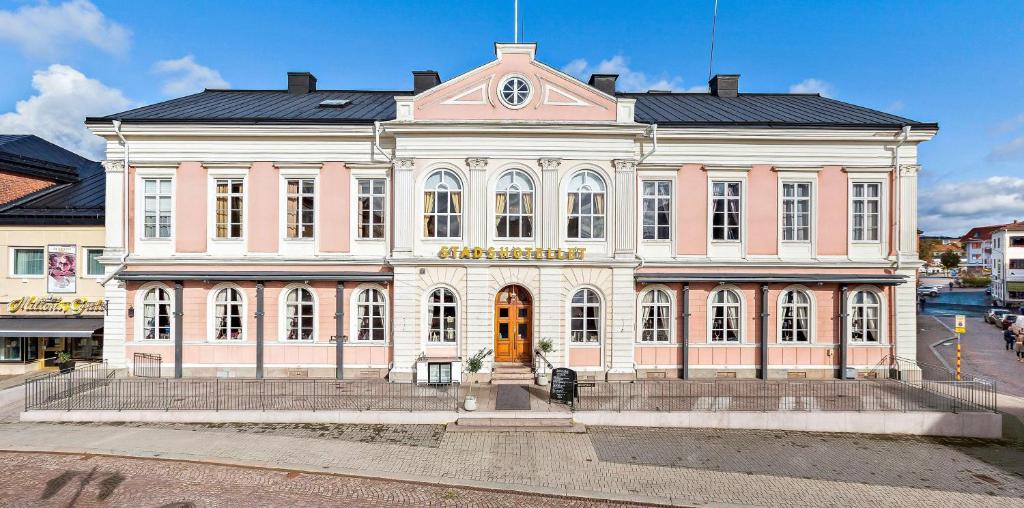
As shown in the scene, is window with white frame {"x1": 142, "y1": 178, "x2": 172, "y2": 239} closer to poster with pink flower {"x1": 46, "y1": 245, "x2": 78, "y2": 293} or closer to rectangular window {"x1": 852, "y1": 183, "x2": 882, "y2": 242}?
poster with pink flower {"x1": 46, "y1": 245, "x2": 78, "y2": 293}

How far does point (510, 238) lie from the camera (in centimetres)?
1831

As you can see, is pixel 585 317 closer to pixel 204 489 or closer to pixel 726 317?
pixel 726 317

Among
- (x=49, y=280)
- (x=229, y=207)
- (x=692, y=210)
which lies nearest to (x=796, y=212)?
(x=692, y=210)

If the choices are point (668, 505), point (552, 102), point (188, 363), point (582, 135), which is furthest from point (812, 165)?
point (188, 363)

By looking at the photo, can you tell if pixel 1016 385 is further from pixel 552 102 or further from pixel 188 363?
pixel 188 363

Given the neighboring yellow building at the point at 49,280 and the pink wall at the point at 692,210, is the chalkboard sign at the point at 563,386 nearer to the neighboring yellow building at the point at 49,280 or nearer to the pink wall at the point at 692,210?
the pink wall at the point at 692,210

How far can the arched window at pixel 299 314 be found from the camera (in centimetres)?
1880

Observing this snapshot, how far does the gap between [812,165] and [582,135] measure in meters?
9.55

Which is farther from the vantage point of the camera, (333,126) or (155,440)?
(333,126)

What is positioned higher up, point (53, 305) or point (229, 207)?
point (229, 207)

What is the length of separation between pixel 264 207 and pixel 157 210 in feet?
14.2

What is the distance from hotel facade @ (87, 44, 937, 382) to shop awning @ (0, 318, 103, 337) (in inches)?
92.0

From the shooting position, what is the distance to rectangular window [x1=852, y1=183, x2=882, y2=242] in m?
19.2

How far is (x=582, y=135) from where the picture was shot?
1816cm
